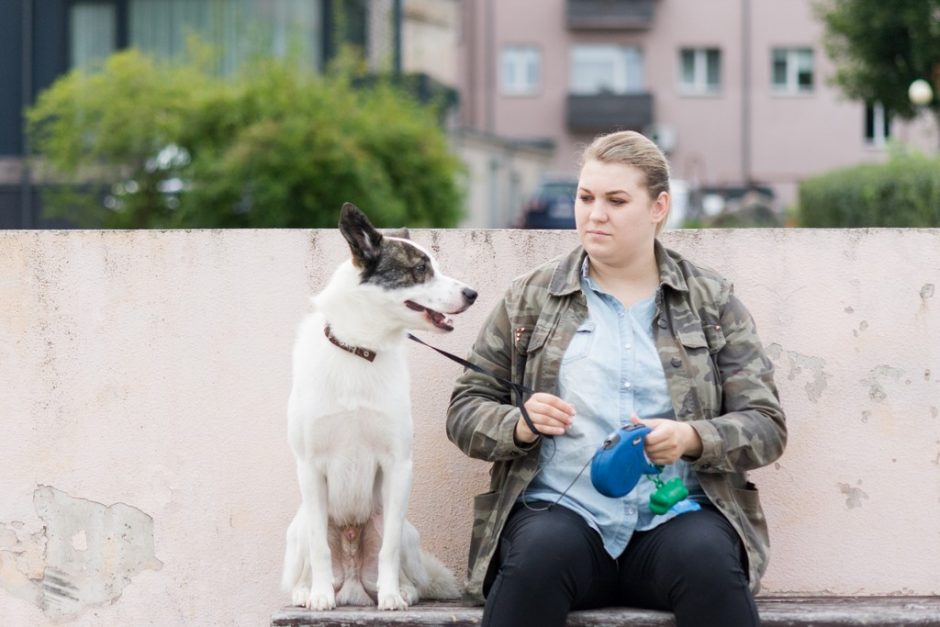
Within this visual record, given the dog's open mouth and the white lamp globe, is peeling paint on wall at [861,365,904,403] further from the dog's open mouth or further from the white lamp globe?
the white lamp globe

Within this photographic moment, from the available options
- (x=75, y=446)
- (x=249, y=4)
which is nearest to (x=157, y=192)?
(x=249, y=4)

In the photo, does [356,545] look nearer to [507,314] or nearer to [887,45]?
[507,314]

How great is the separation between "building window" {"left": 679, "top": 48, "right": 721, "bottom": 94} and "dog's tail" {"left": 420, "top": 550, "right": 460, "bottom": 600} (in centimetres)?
3400

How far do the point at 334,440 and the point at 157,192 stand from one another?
9.96 metres

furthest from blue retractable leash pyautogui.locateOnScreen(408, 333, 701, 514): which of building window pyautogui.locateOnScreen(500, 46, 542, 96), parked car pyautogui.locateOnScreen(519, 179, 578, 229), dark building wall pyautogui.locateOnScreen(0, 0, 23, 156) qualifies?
building window pyautogui.locateOnScreen(500, 46, 542, 96)

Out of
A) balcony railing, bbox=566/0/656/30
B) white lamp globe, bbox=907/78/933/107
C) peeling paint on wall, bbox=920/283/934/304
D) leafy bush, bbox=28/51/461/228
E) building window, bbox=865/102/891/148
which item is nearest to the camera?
peeling paint on wall, bbox=920/283/934/304

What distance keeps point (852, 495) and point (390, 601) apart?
4.90 ft

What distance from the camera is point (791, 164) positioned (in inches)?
1411

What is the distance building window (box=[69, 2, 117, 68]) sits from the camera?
56.3ft

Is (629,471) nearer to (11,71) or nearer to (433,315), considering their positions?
(433,315)

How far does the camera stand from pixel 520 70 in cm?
3716

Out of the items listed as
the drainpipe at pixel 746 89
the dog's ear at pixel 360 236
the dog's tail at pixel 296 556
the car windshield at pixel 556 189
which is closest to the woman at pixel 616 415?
the dog's ear at pixel 360 236

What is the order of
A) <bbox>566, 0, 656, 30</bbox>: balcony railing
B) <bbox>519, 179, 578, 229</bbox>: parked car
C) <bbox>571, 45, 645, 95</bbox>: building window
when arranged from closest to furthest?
<bbox>519, 179, 578, 229</bbox>: parked car, <bbox>566, 0, 656, 30</bbox>: balcony railing, <bbox>571, 45, 645, 95</bbox>: building window

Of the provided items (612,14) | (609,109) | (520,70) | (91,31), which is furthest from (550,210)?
(612,14)
